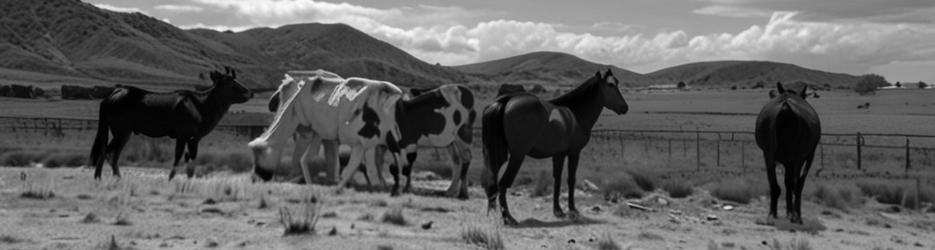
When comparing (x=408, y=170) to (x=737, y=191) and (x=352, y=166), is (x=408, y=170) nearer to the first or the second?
(x=352, y=166)

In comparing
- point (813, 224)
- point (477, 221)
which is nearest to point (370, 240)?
point (477, 221)

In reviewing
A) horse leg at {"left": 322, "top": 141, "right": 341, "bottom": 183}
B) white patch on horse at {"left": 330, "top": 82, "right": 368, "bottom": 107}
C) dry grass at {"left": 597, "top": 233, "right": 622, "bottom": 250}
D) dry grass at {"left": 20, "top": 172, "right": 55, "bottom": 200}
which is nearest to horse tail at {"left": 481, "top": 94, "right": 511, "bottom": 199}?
dry grass at {"left": 597, "top": 233, "right": 622, "bottom": 250}

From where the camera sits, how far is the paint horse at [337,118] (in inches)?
624

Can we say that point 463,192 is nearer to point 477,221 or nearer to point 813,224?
point 477,221

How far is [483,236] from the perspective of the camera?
33.7 feet

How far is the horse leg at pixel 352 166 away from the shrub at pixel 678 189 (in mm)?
5842

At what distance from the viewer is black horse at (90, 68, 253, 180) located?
17.0 metres

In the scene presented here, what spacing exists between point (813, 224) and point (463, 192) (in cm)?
543

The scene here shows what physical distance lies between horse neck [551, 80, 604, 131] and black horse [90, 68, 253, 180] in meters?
6.88

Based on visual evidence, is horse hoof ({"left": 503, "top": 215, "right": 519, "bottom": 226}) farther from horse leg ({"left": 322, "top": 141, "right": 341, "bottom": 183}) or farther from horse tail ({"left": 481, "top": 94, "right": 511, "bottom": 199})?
horse leg ({"left": 322, "top": 141, "right": 341, "bottom": 183})

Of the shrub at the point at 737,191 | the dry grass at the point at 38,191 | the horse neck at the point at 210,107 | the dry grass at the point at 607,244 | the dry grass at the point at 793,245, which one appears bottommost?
the shrub at the point at 737,191

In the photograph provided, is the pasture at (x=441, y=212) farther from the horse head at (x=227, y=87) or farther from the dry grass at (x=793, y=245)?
the horse head at (x=227, y=87)

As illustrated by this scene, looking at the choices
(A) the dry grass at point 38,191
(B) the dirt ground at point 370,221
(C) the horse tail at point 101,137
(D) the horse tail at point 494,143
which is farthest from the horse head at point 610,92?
(C) the horse tail at point 101,137

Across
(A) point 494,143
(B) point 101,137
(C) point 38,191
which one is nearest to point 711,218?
(A) point 494,143
